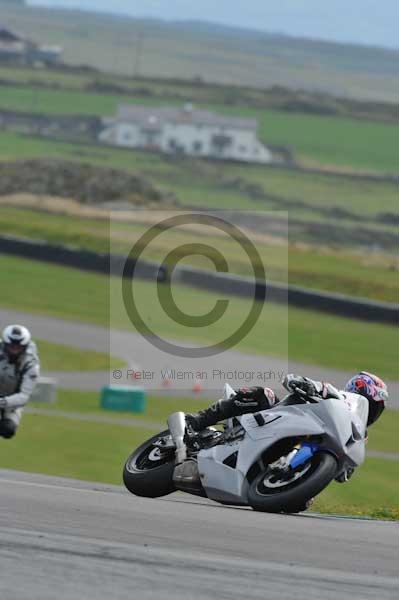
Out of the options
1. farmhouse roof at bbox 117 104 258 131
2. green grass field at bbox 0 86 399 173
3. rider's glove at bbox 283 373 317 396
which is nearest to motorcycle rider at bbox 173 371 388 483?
rider's glove at bbox 283 373 317 396

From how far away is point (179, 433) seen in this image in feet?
31.2

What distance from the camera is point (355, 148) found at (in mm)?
116438

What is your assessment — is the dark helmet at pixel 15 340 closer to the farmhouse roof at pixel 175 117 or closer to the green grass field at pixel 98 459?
the green grass field at pixel 98 459

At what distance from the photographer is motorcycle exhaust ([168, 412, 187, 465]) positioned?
371 inches

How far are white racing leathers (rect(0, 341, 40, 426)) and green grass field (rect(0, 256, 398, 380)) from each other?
16.5 m

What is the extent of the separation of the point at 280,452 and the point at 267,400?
20.3 inches

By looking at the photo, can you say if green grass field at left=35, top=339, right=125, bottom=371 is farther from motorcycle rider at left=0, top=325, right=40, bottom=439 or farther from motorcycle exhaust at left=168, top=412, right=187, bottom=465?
motorcycle exhaust at left=168, top=412, right=187, bottom=465

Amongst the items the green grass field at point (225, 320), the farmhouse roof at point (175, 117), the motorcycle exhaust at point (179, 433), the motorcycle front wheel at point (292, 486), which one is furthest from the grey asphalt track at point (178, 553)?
the farmhouse roof at point (175, 117)

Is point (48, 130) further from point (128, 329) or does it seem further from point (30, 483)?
point (30, 483)

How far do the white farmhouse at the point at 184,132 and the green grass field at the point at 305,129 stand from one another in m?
1.90

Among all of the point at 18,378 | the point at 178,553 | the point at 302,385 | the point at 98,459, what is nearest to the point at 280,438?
the point at 302,385

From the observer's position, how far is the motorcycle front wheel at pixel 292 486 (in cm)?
832

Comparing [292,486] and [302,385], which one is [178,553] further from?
[302,385]

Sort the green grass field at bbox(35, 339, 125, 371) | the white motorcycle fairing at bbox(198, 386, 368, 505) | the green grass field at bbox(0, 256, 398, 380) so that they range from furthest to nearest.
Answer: the green grass field at bbox(0, 256, 398, 380), the green grass field at bbox(35, 339, 125, 371), the white motorcycle fairing at bbox(198, 386, 368, 505)
